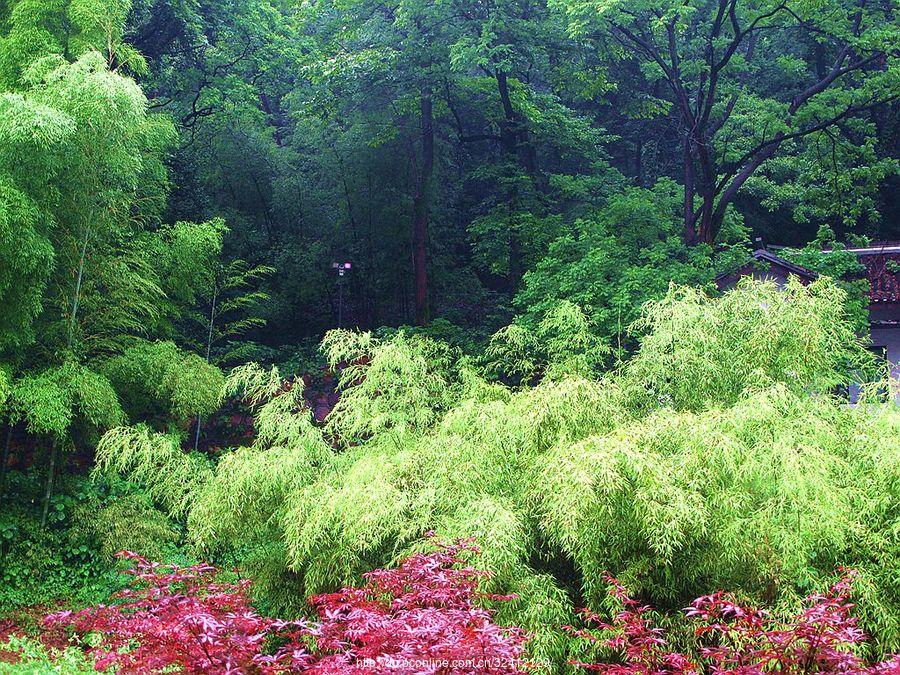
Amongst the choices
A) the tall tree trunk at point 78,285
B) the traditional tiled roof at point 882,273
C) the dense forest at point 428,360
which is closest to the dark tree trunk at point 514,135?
the dense forest at point 428,360

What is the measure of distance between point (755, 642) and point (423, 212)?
30.2 feet

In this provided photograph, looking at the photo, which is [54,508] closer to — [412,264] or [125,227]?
[125,227]

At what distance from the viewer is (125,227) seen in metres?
8.03

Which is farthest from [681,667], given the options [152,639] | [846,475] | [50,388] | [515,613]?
[50,388]

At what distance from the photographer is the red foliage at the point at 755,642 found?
305cm

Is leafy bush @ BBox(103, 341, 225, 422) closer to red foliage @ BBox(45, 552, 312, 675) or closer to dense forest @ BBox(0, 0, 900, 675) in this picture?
dense forest @ BBox(0, 0, 900, 675)

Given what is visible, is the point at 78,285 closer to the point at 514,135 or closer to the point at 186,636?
the point at 186,636

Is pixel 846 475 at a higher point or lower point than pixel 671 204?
lower

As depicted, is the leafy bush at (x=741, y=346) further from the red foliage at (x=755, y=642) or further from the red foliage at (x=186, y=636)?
the red foliage at (x=186, y=636)

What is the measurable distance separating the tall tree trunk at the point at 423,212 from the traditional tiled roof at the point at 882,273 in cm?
641

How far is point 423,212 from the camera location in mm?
11773

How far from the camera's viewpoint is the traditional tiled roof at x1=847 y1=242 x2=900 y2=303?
33.7 ft

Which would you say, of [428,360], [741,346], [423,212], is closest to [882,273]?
[741,346]

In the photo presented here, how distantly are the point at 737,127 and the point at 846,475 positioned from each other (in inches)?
397
